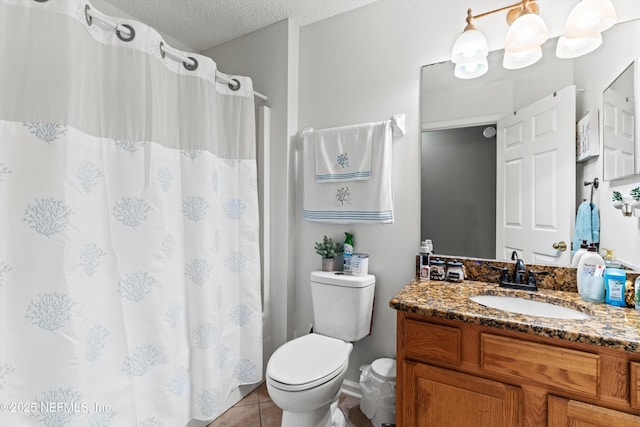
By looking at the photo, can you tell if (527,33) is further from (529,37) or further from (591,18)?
(591,18)

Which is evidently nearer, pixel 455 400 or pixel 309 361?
pixel 455 400

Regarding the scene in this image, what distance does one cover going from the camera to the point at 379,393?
5.11 feet

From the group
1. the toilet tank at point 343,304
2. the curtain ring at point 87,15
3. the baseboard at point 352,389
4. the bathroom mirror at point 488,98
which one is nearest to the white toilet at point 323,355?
the toilet tank at point 343,304

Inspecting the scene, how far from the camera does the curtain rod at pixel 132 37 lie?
1.20 metres

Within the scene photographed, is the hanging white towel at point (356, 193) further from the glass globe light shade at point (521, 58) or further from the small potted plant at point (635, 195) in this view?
the small potted plant at point (635, 195)

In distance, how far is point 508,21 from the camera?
4.67 ft

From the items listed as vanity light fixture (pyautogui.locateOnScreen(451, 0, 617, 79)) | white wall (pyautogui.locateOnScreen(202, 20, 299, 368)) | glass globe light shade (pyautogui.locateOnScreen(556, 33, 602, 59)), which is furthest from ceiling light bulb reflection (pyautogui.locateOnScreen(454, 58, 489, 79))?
white wall (pyautogui.locateOnScreen(202, 20, 299, 368))

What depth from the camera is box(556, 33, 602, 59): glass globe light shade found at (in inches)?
50.4

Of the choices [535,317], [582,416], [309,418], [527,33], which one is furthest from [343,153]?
[582,416]

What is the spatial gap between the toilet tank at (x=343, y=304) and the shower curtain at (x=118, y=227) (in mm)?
387

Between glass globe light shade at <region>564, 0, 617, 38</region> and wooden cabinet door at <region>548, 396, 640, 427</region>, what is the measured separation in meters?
1.37

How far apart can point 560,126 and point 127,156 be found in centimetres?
193

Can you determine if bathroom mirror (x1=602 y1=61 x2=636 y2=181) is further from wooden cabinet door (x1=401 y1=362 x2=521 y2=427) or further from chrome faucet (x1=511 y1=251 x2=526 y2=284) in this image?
wooden cabinet door (x1=401 y1=362 x2=521 y2=427)

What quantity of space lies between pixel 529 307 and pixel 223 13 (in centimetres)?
236
